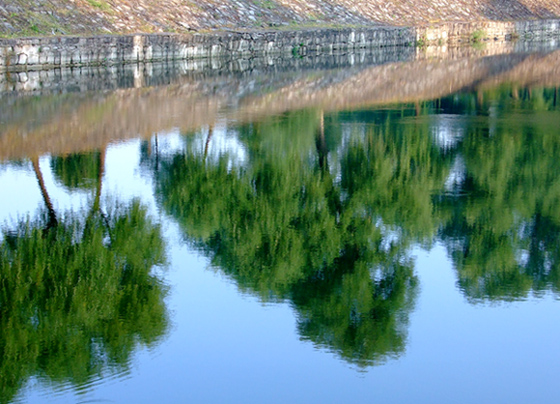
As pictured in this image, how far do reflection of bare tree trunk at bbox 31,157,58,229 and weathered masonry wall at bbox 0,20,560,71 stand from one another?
11675 millimetres

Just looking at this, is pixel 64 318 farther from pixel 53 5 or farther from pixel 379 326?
pixel 53 5

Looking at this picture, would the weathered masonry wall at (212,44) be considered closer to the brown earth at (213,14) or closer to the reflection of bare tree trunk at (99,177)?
the brown earth at (213,14)

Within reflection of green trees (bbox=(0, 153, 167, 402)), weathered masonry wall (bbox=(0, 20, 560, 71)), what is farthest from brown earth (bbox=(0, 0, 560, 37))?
reflection of green trees (bbox=(0, 153, 167, 402))

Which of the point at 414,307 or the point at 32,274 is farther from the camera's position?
the point at 32,274

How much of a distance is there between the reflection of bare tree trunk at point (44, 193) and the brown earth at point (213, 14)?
13.4 meters

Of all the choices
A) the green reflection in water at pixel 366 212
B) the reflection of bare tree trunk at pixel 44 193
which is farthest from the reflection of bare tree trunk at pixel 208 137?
the reflection of bare tree trunk at pixel 44 193

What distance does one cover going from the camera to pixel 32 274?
879 centimetres

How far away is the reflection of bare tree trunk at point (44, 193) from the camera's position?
1070 centimetres

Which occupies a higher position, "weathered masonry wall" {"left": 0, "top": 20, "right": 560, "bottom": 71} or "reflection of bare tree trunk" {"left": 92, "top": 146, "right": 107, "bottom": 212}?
"weathered masonry wall" {"left": 0, "top": 20, "right": 560, "bottom": 71}

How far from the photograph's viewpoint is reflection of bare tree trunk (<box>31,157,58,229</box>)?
10.7m

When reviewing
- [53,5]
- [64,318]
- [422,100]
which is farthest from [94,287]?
[53,5]

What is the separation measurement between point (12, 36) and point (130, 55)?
382 cm

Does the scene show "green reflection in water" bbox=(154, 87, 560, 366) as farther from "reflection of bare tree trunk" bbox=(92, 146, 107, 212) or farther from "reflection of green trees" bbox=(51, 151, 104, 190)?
"reflection of green trees" bbox=(51, 151, 104, 190)

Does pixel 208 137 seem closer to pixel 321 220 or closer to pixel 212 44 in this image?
pixel 321 220
